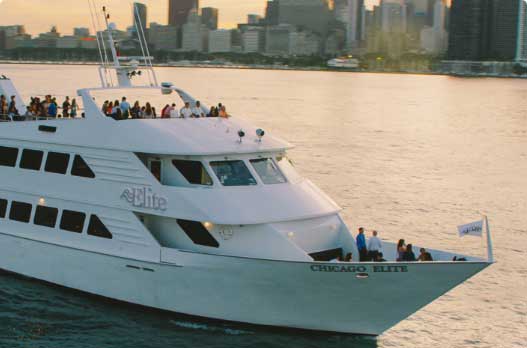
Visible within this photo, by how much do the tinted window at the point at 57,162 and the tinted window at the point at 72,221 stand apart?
1.00 meters

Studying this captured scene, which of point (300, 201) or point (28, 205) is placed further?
point (28, 205)

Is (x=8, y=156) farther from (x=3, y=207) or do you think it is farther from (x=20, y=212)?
(x=20, y=212)

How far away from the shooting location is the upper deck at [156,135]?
18.0 meters

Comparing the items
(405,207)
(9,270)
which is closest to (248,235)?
(9,270)

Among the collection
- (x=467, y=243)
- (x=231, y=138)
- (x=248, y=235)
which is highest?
(x=231, y=138)

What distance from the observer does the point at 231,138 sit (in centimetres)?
1859

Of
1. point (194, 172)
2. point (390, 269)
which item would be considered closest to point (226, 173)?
point (194, 172)

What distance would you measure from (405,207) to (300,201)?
18.5m

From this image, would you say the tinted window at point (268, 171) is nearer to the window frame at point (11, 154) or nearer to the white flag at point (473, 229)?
the white flag at point (473, 229)

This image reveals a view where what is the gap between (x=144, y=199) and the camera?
17.9 m

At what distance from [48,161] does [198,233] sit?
4610 mm

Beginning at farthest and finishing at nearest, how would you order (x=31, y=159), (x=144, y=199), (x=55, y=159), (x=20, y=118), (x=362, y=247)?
(x=20, y=118) → (x=31, y=159) → (x=55, y=159) → (x=362, y=247) → (x=144, y=199)

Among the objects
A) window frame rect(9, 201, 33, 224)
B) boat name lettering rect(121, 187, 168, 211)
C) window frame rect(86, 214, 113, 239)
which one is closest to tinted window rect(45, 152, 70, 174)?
window frame rect(9, 201, 33, 224)

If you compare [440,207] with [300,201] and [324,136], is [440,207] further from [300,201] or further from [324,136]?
[324,136]
